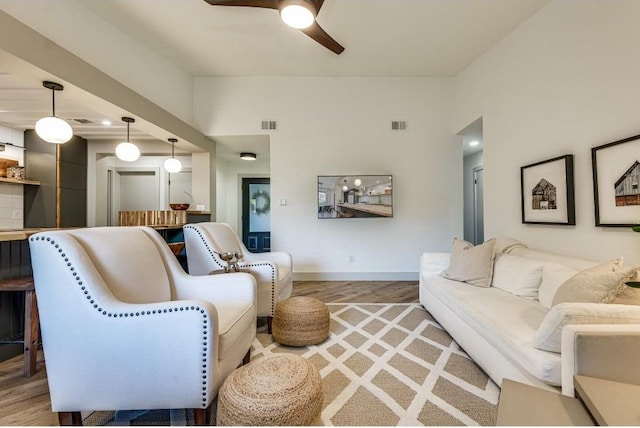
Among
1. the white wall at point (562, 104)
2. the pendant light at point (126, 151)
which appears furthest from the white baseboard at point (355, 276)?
the pendant light at point (126, 151)

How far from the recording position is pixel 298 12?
2.20 m

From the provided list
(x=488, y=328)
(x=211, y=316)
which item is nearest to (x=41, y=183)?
(x=211, y=316)

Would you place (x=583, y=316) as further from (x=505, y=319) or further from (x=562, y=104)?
(x=562, y=104)

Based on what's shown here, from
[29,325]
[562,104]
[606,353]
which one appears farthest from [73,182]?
[562,104]

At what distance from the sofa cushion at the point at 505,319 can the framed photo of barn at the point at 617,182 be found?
83 centimetres

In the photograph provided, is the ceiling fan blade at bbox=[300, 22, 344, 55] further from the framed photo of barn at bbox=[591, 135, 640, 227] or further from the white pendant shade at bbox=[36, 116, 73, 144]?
the framed photo of barn at bbox=[591, 135, 640, 227]

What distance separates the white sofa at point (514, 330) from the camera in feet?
3.60

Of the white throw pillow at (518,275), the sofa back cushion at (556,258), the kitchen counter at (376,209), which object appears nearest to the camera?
the sofa back cushion at (556,258)

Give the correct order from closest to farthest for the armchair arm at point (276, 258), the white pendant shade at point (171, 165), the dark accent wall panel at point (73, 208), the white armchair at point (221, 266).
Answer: the white armchair at point (221, 266), the armchair arm at point (276, 258), the white pendant shade at point (171, 165), the dark accent wall panel at point (73, 208)

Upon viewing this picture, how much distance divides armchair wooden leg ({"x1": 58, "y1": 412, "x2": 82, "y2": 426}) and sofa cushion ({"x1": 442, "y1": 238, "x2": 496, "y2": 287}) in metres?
2.80

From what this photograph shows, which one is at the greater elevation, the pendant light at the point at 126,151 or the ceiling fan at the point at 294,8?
the ceiling fan at the point at 294,8

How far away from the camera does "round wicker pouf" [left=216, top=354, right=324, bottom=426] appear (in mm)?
1093

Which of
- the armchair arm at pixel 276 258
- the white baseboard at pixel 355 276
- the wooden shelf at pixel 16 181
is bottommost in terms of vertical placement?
the white baseboard at pixel 355 276

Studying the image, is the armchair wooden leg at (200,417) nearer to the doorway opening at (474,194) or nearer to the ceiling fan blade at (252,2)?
the ceiling fan blade at (252,2)
